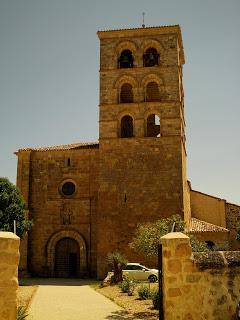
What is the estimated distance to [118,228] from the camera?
87.2 feet

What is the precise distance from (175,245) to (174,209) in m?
18.9

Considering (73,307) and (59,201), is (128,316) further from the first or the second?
(59,201)

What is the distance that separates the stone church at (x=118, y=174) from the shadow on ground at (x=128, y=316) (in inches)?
510

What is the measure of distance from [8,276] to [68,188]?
22.1 meters

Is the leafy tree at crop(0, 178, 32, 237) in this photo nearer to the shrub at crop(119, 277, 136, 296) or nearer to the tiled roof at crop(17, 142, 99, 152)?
the tiled roof at crop(17, 142, 99, 152)

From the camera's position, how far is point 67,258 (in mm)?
28312

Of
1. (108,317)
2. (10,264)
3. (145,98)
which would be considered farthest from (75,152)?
(10,264)

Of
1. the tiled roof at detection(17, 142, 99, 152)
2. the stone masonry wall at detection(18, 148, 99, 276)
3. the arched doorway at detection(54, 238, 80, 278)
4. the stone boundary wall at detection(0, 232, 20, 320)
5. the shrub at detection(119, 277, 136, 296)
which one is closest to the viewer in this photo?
the stone boundary wall at detection(0, 232, 20, 320)

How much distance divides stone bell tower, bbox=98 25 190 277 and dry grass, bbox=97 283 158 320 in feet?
25.1

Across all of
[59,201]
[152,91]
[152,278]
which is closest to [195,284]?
[152,278]

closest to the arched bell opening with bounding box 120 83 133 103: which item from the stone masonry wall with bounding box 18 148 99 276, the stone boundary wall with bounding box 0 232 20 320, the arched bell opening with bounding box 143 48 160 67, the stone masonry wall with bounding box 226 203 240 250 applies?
the arched bell opening with bounding box 143 48 160 67

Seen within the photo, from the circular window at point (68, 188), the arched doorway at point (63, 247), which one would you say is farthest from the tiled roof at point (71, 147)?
the arched doorway at point (63, 247)

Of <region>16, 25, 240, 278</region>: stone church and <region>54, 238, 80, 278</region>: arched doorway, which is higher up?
<region>16, 25, 240, 278</region>: stone church

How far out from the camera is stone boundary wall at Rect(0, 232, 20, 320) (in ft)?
24.2
